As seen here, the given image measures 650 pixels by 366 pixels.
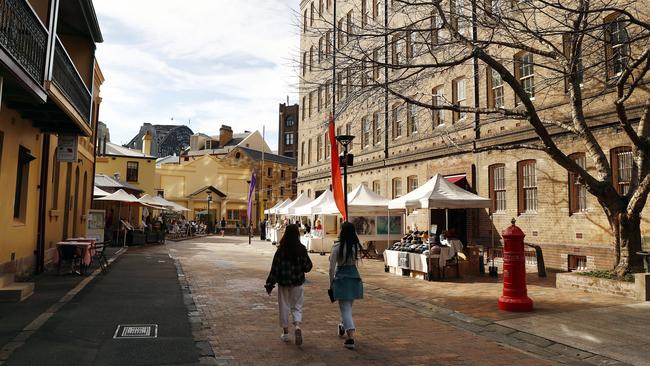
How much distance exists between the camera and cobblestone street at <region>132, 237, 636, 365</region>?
603cm

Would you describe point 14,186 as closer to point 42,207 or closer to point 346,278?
point 42,207

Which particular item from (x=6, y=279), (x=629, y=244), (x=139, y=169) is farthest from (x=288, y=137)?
(x=629, y=244)

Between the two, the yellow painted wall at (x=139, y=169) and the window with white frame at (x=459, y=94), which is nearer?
the window with white frame at (x=459, y=94)

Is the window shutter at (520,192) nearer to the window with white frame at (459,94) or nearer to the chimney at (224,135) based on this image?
the window with white frame at (459,94)

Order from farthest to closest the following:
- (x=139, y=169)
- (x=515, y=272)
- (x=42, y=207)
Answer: (x=139, y=169)
(x=42, y=207)
(x=515, y=272)

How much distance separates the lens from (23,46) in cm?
852

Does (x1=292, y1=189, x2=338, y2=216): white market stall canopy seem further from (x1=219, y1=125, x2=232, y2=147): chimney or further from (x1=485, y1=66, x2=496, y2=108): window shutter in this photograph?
(x1=219, y1=125, x2=232, y2=147): chimney

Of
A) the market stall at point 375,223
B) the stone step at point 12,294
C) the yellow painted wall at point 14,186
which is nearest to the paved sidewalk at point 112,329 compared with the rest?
the stone step at point 12,294

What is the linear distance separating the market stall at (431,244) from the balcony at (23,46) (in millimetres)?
9956

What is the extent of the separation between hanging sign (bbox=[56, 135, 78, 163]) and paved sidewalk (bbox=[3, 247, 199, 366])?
4.02 meters

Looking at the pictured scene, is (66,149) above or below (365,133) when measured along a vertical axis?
below

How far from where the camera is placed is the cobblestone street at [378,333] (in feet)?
19.8

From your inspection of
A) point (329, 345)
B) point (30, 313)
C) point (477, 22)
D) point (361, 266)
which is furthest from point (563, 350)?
point (361, 266)

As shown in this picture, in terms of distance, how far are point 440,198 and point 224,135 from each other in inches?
2533
